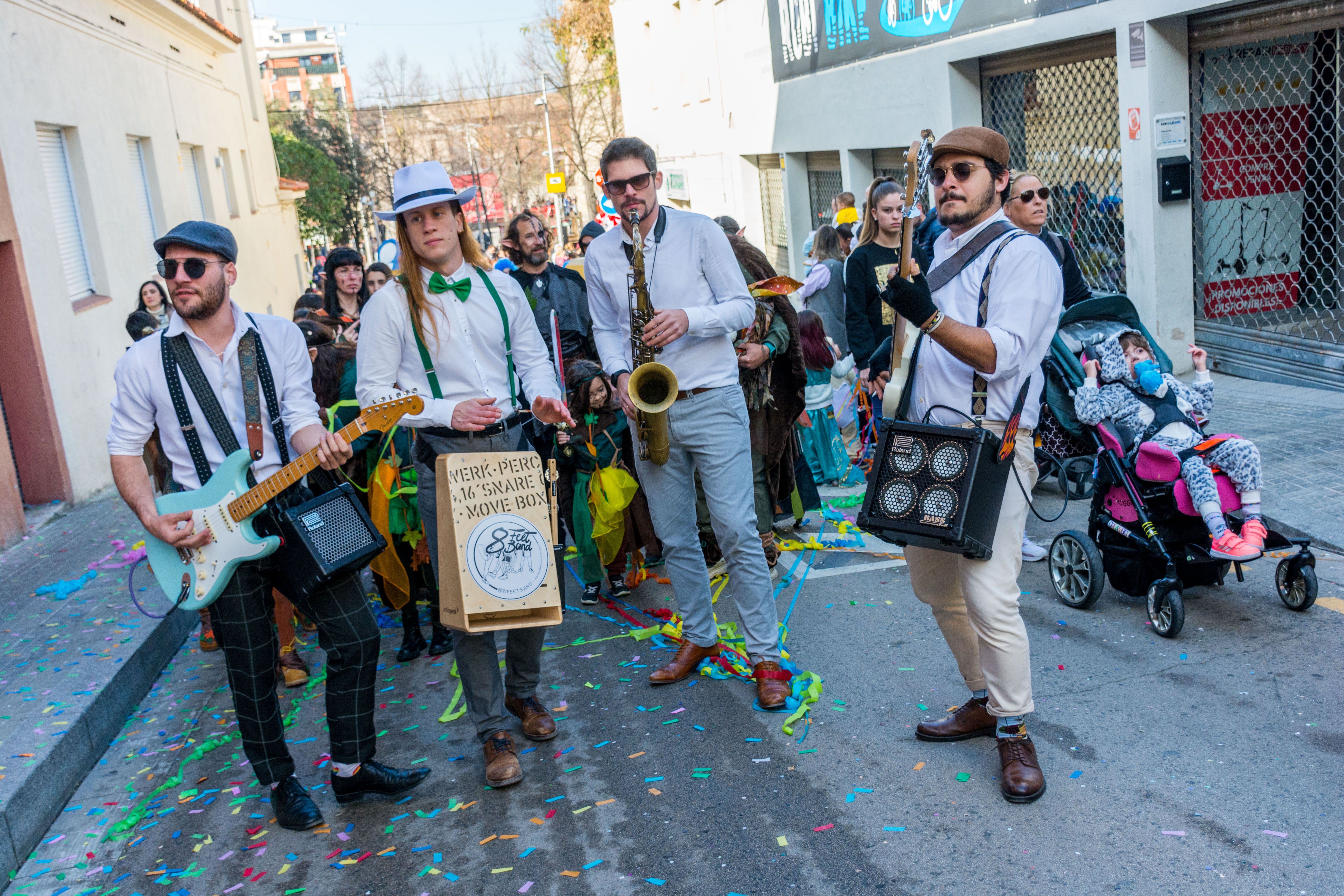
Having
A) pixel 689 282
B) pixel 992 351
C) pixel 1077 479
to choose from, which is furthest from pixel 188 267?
pixel 1077 479

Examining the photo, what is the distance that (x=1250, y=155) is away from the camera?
8.99m

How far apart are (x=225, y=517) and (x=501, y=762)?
136 cm

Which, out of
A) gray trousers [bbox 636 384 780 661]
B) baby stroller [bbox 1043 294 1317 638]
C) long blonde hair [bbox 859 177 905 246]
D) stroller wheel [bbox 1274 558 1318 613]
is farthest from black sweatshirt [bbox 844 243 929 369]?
stroller wheel [bbox 1274 558 1318 613]

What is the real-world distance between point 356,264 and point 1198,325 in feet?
23.2

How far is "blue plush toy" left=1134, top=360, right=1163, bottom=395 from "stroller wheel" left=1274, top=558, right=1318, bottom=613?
3.11 ft

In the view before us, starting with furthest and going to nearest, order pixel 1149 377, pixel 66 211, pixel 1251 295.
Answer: pixel 66 211
pixel 1251 295
pixel 1149 377

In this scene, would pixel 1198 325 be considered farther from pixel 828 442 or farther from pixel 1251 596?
pixel 1251 596

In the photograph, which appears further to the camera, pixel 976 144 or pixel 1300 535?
pixel 1300 535

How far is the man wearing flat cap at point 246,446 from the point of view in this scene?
12.4 feet

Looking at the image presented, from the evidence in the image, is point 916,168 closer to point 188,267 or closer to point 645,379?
point 645,379

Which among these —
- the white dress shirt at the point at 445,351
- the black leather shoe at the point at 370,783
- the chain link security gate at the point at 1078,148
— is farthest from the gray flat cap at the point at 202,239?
the chain link security gate at the point at 1078,148

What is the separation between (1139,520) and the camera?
493 centimetres

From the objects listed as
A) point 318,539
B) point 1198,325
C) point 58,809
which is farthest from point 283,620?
point 1198,325

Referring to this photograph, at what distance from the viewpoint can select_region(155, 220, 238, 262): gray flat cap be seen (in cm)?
374
